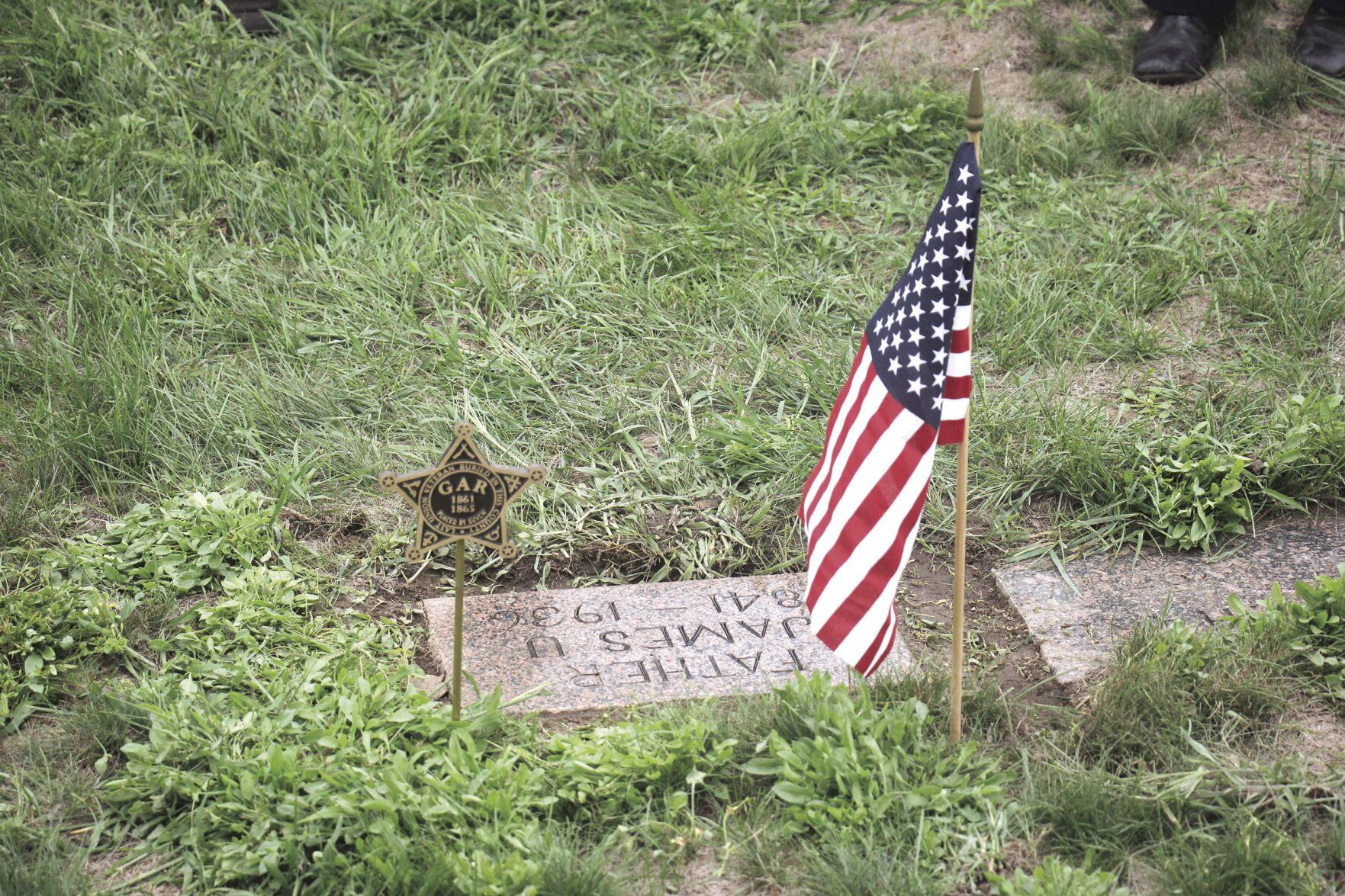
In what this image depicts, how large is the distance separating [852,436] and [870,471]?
0.34 feet

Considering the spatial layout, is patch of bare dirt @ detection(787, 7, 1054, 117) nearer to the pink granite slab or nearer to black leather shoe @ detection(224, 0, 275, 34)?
black leather shoe @ detection(224, 0, 275, 34)

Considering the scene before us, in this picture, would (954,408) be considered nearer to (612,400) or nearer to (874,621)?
(874,621)

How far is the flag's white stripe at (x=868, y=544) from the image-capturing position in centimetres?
228

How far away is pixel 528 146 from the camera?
5.11m

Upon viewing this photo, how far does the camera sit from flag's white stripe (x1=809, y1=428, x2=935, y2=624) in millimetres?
2277

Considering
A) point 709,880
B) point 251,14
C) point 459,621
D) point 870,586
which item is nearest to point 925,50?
point 251,14

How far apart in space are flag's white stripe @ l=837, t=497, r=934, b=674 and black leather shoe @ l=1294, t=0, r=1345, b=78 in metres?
3.84

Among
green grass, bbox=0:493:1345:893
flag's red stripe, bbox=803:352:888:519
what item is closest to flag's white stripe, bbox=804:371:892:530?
flag's red stripe, bbox=803:352:888:519

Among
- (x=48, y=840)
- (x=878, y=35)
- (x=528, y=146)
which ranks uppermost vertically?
(x=878, y=35)

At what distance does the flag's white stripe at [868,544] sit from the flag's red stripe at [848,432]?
0.26 ft

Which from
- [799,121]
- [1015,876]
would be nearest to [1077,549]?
[1015,876]

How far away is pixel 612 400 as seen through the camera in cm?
390

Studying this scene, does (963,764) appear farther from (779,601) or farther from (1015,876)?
(779,601)

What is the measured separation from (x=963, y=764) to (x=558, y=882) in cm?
86
